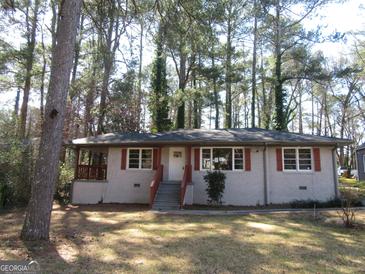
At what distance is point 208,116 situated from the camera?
1451 inches

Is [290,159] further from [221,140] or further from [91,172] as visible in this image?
[91,172]

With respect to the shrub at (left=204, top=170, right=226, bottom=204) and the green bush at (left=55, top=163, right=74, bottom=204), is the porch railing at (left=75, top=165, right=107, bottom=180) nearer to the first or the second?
the green bush at (left=55, top=163, right=74, bottom=204)

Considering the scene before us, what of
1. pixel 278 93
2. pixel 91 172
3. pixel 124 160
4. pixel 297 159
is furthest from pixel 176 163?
pixel 278 93

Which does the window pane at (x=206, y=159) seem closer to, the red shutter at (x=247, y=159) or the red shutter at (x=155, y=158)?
the red shutter at (x=247, y=159)

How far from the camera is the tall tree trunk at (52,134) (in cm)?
686

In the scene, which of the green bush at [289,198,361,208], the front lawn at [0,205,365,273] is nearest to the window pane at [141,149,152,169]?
the front lawn at [0,205,365,273]

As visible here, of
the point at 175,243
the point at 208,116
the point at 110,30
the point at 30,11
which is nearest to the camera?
the point at 175,243

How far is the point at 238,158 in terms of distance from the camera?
14250 mm

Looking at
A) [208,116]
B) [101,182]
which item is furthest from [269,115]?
[101,182]

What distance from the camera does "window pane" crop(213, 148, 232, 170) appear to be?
1431 centimetres

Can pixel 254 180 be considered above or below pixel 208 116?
below

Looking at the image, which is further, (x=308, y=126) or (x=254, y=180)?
(x=308, y=126)

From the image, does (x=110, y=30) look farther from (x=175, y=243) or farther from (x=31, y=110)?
(x=31, y=110)

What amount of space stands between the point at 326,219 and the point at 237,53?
16.5 metres
